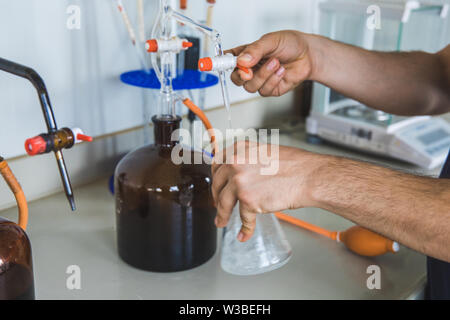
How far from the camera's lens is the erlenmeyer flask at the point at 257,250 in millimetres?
926

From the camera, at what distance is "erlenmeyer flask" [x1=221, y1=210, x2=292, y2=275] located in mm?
926

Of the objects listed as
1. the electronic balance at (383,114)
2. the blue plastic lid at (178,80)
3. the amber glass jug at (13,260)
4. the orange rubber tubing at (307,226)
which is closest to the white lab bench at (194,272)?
the orange rubber tubing at (307,226)

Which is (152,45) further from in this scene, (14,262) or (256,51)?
(14,262)

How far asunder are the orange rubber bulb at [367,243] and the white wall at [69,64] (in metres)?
0.68

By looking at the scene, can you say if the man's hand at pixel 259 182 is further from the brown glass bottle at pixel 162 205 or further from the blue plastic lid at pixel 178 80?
the blue plastic lid at pixel 178 80

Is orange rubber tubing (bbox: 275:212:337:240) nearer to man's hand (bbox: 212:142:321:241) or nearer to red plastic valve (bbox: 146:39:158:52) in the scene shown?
man's hand (bbox: 212:142:321:241)

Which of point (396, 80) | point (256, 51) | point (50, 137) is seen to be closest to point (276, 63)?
point (256, 51)

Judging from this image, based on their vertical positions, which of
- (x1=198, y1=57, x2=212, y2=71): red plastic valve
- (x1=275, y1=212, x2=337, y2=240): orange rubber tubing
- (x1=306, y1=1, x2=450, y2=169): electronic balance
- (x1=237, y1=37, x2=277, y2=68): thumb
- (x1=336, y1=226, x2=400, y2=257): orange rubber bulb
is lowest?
(x1=275, y1=212, x2=337, y2=240): orange rubber tubing

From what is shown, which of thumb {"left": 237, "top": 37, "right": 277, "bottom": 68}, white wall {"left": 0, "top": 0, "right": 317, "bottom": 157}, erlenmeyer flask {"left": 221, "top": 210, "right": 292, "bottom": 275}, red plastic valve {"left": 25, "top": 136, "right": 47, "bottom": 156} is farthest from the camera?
white wall {"left": 0, "top": 0, "right": 317, "bottom": 157}

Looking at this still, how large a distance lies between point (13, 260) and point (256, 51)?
0.54m

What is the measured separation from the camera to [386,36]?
1.66m

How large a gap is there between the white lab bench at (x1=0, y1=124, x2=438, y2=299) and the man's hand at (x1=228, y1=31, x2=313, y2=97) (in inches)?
13.9

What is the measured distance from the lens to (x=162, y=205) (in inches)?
35.4

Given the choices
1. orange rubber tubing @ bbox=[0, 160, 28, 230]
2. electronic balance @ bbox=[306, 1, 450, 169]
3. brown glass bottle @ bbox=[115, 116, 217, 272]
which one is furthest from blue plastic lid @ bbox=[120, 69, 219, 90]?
electronic balance @ bbox=[306, 1, 450, 169]
